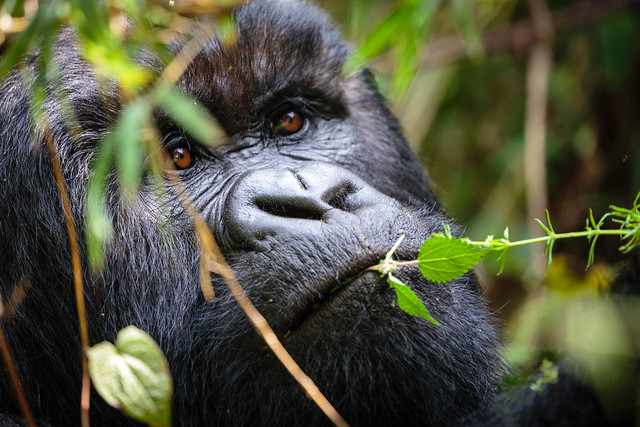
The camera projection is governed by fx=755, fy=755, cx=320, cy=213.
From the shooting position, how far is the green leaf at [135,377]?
1.53 m

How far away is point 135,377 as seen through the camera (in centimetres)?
156

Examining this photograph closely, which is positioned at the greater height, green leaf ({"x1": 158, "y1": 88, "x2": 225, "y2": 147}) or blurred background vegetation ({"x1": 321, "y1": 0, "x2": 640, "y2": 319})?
green leaf ({"x1": 158, "y1": 88, "x2": 225, "y2": 147})

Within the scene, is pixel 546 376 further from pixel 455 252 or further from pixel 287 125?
pixel 287 125

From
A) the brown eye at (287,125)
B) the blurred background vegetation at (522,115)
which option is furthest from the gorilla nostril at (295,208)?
the blurred background vegetation at (522,115)

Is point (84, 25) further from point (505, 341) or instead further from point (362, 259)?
point (505, 341)

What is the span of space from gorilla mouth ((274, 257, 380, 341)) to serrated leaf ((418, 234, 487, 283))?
0.13 metres

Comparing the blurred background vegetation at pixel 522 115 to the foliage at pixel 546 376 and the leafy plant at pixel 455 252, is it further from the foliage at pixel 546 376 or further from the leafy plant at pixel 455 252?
the leafy plant at pixel 455 252

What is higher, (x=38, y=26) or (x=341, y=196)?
(x=38, y=26)

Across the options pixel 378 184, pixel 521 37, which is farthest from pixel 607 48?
pixel 378 184

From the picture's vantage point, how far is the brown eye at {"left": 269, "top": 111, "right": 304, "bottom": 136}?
2.36 m

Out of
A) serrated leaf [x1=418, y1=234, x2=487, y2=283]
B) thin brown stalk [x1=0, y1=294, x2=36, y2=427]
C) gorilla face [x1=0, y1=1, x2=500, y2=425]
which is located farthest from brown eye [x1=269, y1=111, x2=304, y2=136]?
thin brown stalk [x1=0, y1=294, x2=36, y2=427]

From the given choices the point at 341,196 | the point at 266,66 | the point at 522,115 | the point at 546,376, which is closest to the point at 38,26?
the point at 266,66

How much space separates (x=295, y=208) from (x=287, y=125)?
1.95 feet

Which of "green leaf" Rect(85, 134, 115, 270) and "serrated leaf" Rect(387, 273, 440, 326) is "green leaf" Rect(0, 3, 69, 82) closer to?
"green leaf" Rect(85, 134, 115, 270)
